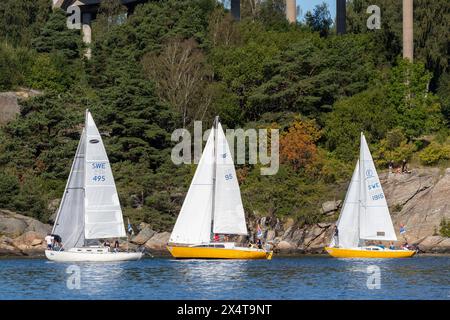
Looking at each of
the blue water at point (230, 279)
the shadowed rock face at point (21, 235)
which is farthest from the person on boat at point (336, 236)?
the shadowed rock face at point (21, 235)

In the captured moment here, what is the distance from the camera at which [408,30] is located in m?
81.0

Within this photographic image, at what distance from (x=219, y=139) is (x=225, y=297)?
20.7 meters

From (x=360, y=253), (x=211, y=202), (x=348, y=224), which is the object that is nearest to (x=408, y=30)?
(x=348, y=224)

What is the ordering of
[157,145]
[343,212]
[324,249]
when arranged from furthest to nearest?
1. [157,145]
2. [324,249]
3. [343,212]

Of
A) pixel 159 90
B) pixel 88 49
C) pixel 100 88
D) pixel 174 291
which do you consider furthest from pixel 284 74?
pixel 174 291

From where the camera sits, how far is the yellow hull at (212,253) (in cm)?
5947

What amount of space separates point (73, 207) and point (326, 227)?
1796 centimetres

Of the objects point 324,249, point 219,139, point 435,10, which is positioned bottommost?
point 324,249

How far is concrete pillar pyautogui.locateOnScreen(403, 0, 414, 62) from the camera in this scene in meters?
80.6

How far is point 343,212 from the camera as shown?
63.9 metres

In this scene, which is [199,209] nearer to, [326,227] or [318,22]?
[326,227]

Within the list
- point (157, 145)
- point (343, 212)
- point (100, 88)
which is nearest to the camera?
point (343, 212)

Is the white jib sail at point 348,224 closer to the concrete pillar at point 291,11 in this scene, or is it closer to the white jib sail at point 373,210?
the white jib sail at point 373,210

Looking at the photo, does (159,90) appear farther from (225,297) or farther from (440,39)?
(225,297)
